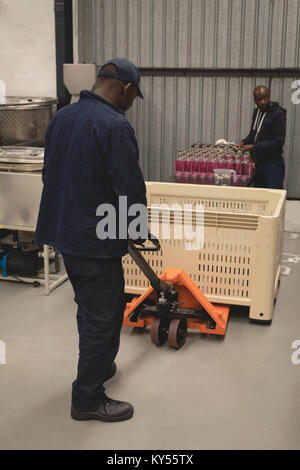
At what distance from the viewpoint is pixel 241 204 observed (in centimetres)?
457

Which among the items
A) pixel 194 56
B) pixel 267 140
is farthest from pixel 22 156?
pixel 194 56

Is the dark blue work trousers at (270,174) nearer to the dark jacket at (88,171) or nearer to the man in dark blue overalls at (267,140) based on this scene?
the man in dark blue overalls at (267,140)

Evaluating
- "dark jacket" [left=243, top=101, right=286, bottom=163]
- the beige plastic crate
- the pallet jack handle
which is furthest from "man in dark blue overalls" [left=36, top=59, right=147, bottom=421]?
"dark jacket" [left=243, top=101, right=286, bottom=163]

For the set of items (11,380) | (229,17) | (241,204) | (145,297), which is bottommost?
(11,380)

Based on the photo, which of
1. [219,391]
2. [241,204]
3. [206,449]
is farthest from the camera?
[241,204]

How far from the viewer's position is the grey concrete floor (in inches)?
107

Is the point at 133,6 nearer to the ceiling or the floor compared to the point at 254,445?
nearer to the ceiling

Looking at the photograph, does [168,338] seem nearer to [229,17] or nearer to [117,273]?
[117,273]

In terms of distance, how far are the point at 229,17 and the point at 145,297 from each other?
457 cm

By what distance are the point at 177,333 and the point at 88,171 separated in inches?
60.6

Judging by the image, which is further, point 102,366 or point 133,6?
point 133,6

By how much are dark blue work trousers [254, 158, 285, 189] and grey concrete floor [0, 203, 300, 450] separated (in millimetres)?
2067

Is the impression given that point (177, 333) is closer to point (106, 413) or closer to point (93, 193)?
point (106, 413)

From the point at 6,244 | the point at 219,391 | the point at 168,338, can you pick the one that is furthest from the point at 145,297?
the point at 6,244
